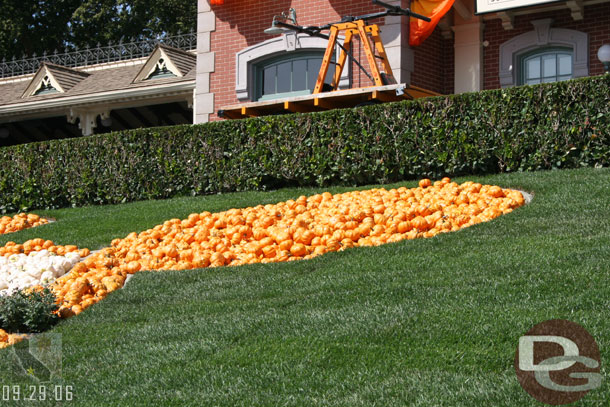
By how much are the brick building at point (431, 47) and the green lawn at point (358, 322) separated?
26.9 feet

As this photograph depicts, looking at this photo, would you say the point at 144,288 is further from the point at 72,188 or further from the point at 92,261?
the point at 72,188

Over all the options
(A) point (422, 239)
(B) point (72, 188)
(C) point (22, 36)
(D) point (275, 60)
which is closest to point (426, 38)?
(D) point (275, 60)

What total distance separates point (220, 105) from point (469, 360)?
14.0 meters

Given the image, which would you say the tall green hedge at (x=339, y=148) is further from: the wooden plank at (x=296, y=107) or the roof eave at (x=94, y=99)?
the roof eave at (x=94, y=99)

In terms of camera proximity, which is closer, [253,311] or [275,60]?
[253,311]

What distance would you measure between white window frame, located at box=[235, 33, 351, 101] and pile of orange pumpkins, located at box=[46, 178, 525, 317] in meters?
7.73

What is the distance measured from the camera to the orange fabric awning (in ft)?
51.1

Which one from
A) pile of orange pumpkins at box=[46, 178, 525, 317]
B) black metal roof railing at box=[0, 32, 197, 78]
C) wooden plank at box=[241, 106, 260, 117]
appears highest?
black metal roof railing at box=[0, 32, 197, 78]

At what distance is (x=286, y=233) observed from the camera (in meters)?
8.51

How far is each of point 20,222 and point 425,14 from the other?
350 inches

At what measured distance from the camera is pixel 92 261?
8883 mm

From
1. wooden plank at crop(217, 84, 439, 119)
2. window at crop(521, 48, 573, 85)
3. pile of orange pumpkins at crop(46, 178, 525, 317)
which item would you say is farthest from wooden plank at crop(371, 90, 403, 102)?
pile of orange pumpkins at crop(46, 178, 525, 317)

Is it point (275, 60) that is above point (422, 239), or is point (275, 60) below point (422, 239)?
above

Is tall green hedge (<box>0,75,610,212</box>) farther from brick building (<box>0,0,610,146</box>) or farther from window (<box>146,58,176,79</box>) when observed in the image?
window (<box>146,58,176,79</box>)
